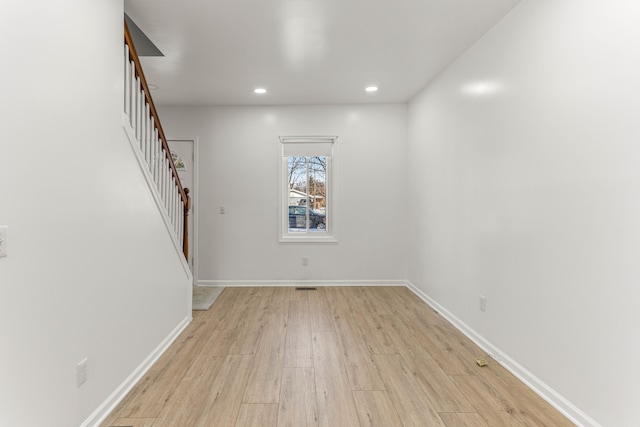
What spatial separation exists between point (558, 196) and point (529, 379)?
119 centimetres

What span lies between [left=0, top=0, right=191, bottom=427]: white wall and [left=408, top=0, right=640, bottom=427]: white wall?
8.45ft

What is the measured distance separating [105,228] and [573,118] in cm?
266

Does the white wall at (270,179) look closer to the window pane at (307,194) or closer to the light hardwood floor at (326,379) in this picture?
the window pane at (307,194)

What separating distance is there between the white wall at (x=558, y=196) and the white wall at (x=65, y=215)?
101 inches

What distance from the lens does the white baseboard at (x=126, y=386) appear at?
1841 millimetres

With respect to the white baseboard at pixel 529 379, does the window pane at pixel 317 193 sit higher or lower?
higher

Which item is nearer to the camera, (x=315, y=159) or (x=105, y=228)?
(x=105, y=228)

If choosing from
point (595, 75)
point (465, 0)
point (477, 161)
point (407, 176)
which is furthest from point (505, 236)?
point (407, 176)

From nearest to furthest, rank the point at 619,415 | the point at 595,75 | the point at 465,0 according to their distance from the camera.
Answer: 1. the point at 619,415
2. the point at 595,75
3. the point at 465,0

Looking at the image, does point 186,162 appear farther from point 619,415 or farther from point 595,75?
point 619,415

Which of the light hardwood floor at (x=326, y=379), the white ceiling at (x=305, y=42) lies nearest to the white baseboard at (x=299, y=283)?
the light hardwood floor at (x=326, y=379)

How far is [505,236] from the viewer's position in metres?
2.56

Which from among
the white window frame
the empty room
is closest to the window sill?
the white window frame

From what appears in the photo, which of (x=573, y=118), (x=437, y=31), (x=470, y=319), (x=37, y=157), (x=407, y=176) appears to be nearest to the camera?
(x=37, y=157)
